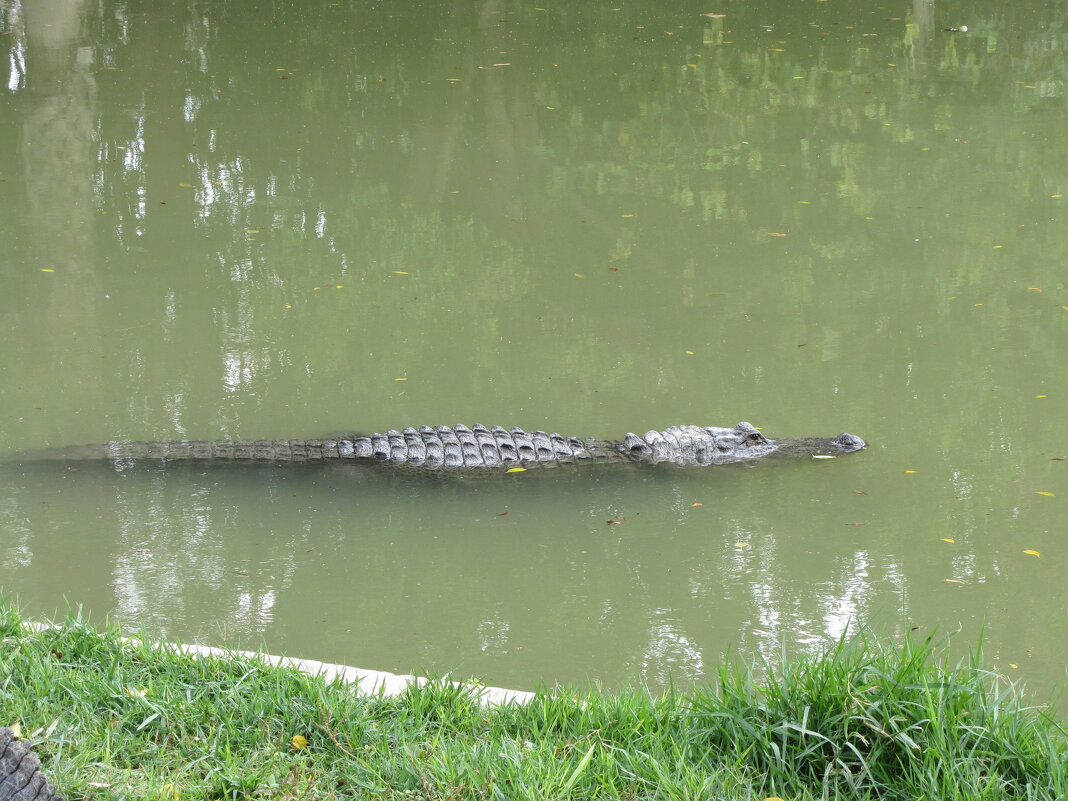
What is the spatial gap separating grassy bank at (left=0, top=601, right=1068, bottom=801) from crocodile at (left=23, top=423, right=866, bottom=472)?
242 cm

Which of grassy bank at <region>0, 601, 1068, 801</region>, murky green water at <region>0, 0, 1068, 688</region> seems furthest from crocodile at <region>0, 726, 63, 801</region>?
murky green water at <region>0, 0, 1068, 688</region>

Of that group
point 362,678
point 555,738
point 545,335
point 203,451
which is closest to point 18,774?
point 362,678

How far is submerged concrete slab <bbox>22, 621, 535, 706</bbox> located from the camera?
2.96 metres

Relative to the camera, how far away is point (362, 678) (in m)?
3.04

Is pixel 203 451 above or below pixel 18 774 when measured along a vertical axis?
below

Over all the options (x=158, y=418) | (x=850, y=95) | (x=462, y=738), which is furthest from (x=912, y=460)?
(x=850, y=95)

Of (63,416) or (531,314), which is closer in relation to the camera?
(63,416)

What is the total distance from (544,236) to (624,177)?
1444 mm

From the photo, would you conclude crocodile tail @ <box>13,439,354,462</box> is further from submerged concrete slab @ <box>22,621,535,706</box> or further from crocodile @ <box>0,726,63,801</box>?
crocodile @ <box>0,726,63,801</box>

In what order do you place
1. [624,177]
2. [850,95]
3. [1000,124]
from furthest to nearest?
[850,95] < [1000,124] < [624,177]

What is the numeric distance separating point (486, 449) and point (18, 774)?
343 centimetres

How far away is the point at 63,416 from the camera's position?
568 centimetres

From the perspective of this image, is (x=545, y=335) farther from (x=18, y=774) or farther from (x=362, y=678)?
(x=18, y=774)

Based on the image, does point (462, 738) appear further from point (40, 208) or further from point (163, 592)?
point (40, 208)
